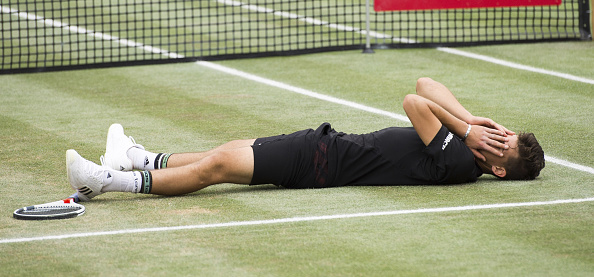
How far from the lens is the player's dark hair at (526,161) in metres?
6.65

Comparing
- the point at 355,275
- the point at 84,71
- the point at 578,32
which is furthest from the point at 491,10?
the point at 355,275

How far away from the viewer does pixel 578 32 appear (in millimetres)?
14695

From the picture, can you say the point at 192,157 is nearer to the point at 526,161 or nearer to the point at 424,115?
the point at 424,115

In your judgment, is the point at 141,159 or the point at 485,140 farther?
the point at 141,159

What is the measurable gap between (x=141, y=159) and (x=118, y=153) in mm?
188

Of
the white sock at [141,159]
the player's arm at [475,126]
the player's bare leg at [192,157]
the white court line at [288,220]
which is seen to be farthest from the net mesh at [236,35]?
the white court line at [288,220]

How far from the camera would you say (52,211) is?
637cm

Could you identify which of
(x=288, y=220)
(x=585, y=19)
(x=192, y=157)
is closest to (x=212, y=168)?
(x=192, y=157)

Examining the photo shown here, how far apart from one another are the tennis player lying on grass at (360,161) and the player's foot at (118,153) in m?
0.27

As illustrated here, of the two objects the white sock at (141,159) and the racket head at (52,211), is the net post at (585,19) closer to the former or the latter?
the white sock at (141,159)

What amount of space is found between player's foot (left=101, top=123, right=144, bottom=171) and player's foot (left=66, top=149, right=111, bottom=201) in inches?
22.0

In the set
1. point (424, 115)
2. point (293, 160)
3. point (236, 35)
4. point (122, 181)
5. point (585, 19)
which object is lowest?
point (122, 181)

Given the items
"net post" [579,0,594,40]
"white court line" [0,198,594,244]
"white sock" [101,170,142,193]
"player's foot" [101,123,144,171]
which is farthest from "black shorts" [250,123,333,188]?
"net post" [579,0,594,40]

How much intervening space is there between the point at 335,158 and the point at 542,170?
181 cm
